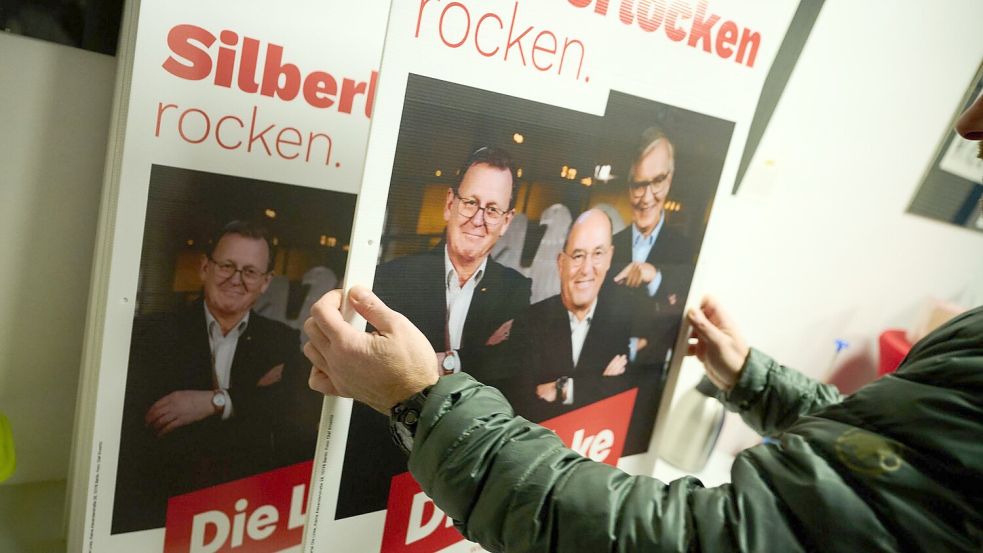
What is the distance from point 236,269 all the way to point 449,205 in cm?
34

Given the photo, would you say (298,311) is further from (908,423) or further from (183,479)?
(908,423)

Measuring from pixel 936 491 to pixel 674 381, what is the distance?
60 cm

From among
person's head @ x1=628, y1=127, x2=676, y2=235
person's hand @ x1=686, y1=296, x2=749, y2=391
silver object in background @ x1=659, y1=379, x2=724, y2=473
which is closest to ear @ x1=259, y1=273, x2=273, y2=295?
person's head @ x1=628, y1=127, x2=676, y2=235

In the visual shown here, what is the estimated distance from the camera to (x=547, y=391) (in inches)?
37.6

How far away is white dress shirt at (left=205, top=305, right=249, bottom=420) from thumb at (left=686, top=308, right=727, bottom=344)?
75 cm

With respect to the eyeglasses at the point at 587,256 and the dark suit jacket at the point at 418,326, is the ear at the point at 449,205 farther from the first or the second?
the eyeglasses at the point at 587,256

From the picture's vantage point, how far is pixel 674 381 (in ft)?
3.72

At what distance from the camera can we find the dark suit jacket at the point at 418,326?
74 cm

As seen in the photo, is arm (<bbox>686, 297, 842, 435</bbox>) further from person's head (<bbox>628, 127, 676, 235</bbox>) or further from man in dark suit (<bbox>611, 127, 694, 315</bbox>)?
person's head (<bbox>628, 127, 676, 235</bbox>)

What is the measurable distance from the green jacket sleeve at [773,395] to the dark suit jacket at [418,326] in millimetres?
500

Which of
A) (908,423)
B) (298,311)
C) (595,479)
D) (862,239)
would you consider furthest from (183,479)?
(862,239)

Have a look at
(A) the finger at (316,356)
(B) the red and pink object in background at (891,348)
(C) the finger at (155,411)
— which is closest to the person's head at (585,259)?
(A) the finger at (316,356)

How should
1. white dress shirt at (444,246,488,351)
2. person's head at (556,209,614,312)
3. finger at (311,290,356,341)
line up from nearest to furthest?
finger at (311,290,356,341) → white dress shirt at (444,246,488,351) → person's head at (556,209,614,312)

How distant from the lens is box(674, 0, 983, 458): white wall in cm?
147
